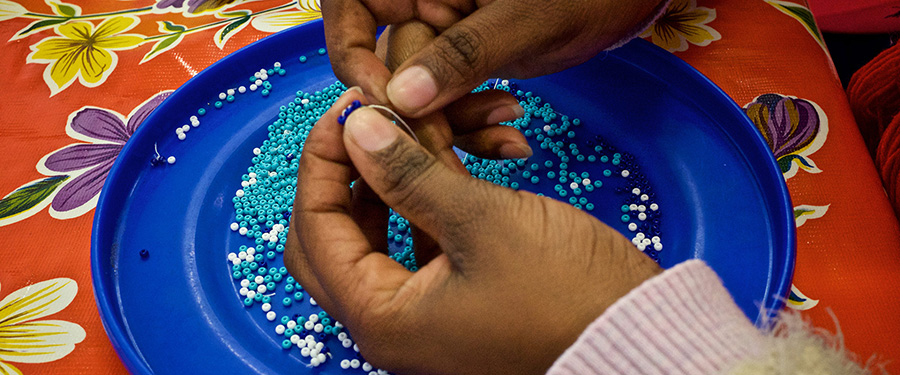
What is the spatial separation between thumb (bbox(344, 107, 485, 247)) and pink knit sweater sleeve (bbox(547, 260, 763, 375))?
0.45 feet

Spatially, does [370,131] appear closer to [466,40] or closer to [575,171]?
[466,40]

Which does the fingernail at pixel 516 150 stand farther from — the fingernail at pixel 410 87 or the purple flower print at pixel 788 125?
the purple flower print at pixel 788 125

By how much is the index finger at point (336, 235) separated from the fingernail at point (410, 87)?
0.04 metres

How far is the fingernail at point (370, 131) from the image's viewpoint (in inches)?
20.3

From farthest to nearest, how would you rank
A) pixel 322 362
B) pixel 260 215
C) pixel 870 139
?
1. pixel 870 139
2. pixel 260 215
3. pixel 322 362

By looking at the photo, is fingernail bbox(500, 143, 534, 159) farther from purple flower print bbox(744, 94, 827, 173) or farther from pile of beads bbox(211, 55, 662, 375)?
purple flower print bbox(744, 94, 827, 173)

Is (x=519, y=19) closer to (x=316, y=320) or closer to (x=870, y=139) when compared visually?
(x=316, y=320)

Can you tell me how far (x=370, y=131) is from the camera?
518mm

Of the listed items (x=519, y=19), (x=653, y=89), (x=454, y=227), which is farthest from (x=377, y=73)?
(x=653, y=89)

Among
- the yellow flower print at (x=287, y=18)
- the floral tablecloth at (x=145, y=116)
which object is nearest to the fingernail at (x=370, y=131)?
the floral tablecloth at (x=145, y=116)

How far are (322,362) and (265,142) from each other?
37 cm

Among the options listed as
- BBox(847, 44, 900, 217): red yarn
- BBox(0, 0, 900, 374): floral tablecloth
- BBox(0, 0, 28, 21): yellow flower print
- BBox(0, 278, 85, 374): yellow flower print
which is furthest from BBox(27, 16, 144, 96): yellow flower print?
BBox(847, 44, 900, 217): red yarn

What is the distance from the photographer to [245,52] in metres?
0.91

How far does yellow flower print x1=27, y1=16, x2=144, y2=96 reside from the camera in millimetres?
971
